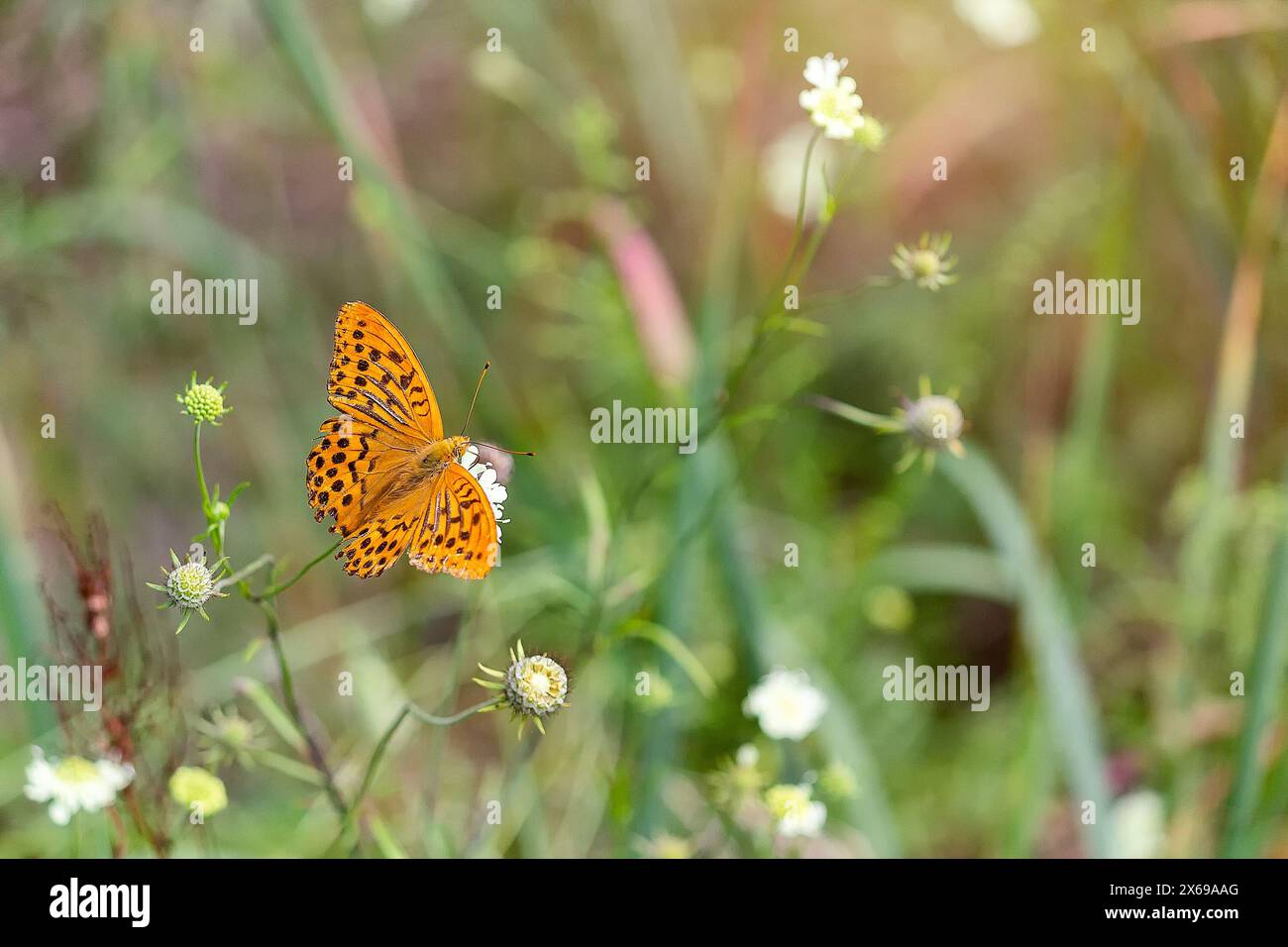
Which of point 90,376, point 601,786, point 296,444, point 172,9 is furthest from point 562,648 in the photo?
point 172,9

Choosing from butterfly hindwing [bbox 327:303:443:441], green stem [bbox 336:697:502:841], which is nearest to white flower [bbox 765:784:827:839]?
green stem [bbox 336:697:502:841]

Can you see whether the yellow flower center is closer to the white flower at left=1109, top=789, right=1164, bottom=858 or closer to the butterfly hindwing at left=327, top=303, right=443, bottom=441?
the butterfly hindwing at left=327, top=303, right=443, bottom=441

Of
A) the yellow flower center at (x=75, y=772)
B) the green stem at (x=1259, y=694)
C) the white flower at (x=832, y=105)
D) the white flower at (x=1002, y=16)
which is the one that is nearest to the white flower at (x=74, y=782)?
the yellow flower center at (x=75, y=772)

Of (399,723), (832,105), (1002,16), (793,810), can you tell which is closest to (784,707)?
(793,810)

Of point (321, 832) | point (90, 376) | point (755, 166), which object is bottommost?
point (321, 832)

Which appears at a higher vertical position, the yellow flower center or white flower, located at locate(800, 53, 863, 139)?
white flower, located at locate(800, 53, 863, 139)

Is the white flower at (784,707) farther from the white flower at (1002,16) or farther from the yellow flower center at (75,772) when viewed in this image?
the white flower at (1002,16)

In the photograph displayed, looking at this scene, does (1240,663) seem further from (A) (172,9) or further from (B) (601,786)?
(A) (172,9)
